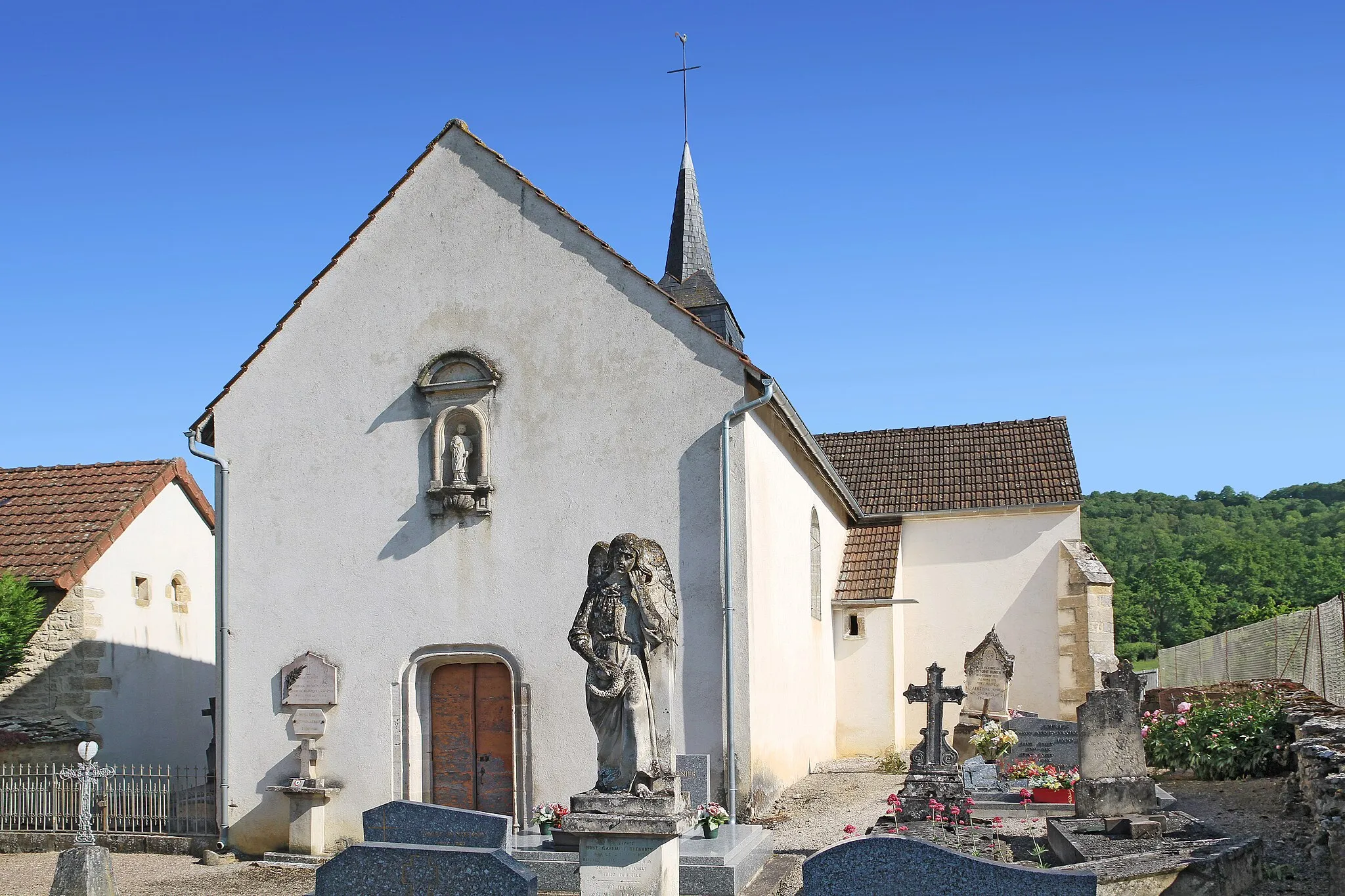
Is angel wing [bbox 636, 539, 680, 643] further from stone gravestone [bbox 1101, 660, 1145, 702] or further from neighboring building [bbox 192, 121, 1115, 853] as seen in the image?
stone gravestone [bbox 1101, 660, 1145, 702]

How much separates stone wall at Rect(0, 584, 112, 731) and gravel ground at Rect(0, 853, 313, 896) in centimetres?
309

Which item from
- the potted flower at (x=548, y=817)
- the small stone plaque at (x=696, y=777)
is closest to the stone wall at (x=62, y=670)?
the potted flower at (x=548, y=817)

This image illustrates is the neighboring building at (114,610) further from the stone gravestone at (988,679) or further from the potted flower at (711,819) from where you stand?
the stone gravestone at (988,679)

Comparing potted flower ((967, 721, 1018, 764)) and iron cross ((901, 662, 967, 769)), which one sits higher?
iron cross ((901, 662, 967, 769))

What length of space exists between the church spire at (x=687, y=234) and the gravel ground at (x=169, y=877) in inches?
554

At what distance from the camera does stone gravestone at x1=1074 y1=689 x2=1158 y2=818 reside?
11438 mm

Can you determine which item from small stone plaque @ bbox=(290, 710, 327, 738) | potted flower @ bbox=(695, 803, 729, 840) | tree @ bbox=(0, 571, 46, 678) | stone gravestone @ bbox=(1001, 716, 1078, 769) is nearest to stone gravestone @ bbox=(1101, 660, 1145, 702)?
stone gravestone @ bbox=(1001, 716, 1078, 769)

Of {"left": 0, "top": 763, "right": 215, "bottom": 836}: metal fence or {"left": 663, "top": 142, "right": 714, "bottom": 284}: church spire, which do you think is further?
{"left": 663, "top": 142, "right": 714, "bottom": 284}: church spire

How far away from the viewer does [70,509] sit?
19.2 metres

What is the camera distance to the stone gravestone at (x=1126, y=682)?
11859 mm

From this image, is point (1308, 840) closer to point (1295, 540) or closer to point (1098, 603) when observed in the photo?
point (1098, 603)

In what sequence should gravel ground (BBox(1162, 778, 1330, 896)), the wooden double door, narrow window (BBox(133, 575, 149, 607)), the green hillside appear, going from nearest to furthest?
gravel ground (BBox(1162, 778, 1330, 896)), the wooden double door, narrow window (BBox(133, 575, 149, 607)), the green hillside

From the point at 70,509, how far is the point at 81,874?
1045cm

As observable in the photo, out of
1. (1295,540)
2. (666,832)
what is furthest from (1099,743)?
(1295,540)
